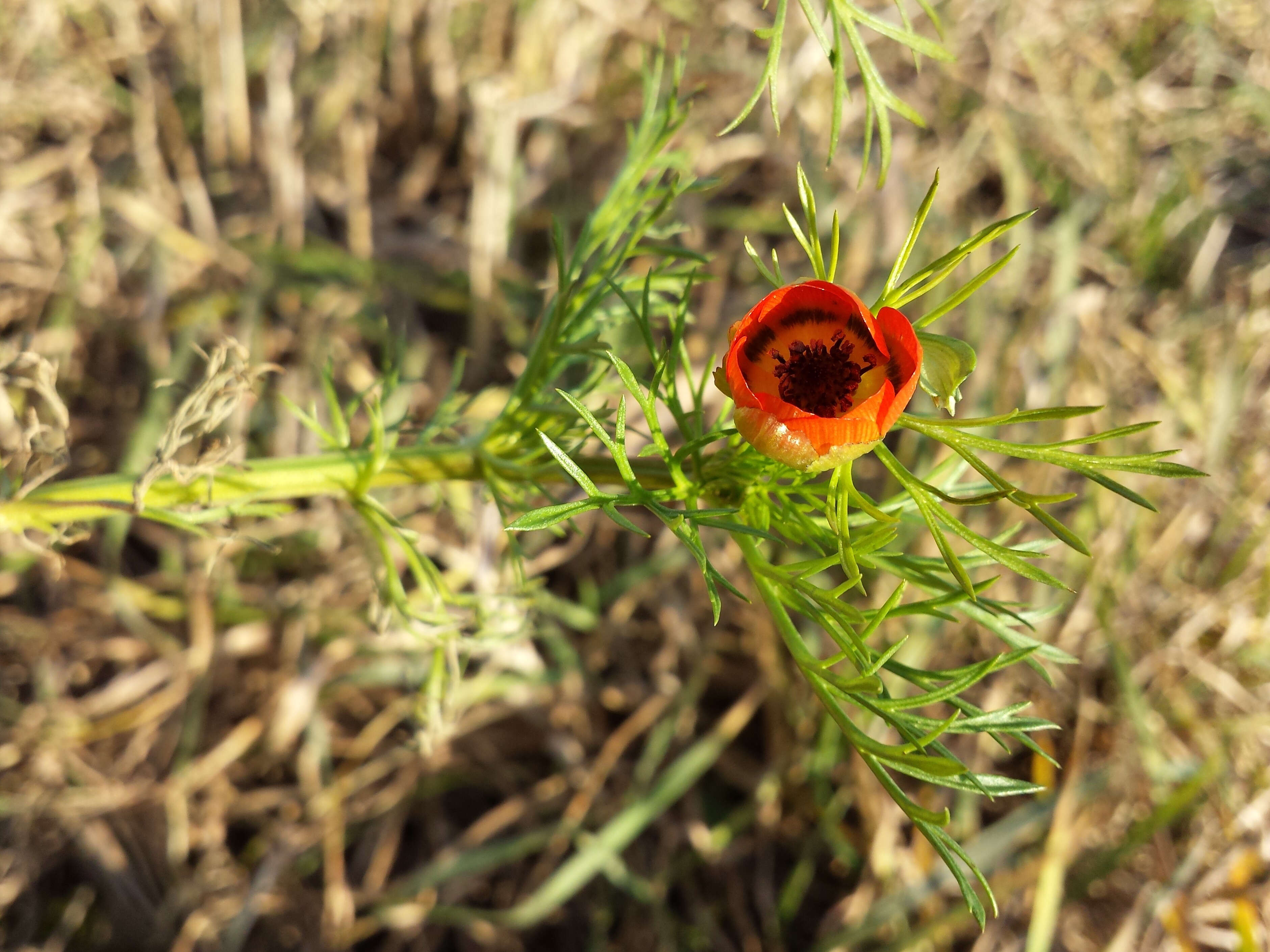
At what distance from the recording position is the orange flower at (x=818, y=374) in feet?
2.35

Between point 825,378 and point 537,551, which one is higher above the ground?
point 825,378

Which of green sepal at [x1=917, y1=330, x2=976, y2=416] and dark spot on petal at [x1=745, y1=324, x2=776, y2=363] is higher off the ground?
green sepal at [x1=917, y1=330, x2=976, y2=416]

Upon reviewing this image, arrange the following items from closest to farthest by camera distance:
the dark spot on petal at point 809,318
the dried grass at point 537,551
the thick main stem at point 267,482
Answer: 1. the dark spot on petal at point 809,318
2. the thick main stem at point 267,482
3. the dried grass at point 537,551

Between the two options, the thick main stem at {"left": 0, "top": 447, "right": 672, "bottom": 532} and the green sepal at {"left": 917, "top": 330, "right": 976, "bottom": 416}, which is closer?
the green sepal at {"left": 917, "top": 330, "right": 976, "bottom": 416}

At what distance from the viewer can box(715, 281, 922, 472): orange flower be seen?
71 cm

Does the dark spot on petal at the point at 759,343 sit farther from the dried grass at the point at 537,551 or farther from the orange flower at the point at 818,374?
the dried grass at the point at 537,551

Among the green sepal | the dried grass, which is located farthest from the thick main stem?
the dried grass

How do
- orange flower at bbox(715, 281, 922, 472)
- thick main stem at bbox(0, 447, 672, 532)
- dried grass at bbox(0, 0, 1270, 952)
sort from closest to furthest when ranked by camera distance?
orange flower at bbox(715, 281, 922, 472) < thick main stem at bbox(0, 447, 672, 532) < dried grass at bbox(0, 0, 1270, 952)

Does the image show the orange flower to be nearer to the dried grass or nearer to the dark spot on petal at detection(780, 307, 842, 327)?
the dark spot on petal at detection(780, 307, 842, 327)

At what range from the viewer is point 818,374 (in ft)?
2.78

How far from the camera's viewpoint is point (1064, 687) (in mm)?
1979

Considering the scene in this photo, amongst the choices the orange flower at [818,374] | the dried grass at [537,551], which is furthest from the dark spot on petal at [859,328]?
the dried grass at [537,551]

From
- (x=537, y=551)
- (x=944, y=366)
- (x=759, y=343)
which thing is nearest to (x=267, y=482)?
(x=759, y=343)

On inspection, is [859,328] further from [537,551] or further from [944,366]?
[537,551]
